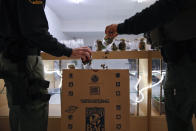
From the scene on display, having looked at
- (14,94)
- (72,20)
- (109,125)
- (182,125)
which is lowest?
(109,125)

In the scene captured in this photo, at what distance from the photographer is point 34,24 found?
0.63 metres

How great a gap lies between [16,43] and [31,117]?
13.2 inches

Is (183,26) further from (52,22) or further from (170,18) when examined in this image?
(52,22)

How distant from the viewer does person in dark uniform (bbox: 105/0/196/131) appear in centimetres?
57

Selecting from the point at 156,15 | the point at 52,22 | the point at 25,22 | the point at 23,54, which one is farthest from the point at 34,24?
the point at 52,22

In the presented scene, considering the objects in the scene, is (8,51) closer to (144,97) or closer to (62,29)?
(144,97)

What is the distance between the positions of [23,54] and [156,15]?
0.58 meters

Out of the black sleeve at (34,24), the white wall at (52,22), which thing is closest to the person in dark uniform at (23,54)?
the black sleeve at (34,24)

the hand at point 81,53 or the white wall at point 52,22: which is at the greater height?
the white wall at point 52,22

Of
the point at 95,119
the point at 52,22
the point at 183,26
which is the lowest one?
the point at 95,119

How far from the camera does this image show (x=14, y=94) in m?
0.65

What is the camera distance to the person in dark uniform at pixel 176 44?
0.57 meters

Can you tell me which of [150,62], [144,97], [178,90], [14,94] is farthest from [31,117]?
[144,97]

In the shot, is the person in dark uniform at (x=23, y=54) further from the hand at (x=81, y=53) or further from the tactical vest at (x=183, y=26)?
the tactical vest at (x=183, y=26)
